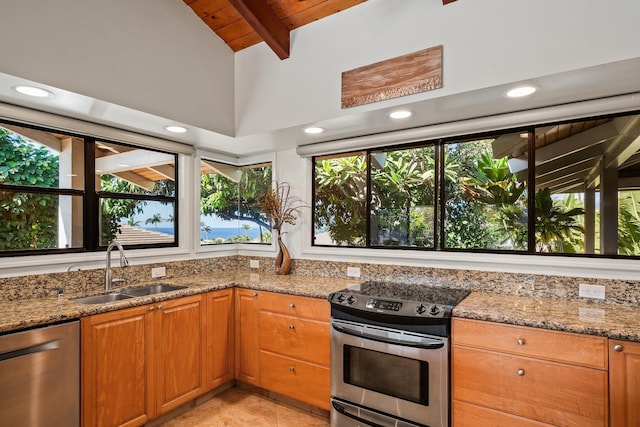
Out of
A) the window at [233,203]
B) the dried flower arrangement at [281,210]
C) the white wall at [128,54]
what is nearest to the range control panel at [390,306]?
the dried flower arrangement at [281,210]

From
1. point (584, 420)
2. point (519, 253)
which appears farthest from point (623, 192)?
point (584, 420)

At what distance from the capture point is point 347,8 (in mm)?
2398

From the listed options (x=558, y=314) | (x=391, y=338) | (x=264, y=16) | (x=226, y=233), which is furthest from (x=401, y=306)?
(x=226, y=233)

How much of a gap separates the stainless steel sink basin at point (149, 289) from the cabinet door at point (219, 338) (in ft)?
0.99

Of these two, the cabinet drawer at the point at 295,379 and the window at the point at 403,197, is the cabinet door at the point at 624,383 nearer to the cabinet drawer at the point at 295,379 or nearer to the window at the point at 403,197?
the window at the point at 403,197

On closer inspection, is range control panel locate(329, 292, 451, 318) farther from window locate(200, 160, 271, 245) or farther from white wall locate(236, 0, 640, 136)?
window locate(200, 160, 271, 245)

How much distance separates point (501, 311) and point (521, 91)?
1.24 m

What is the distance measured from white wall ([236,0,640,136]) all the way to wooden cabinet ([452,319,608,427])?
1.34m

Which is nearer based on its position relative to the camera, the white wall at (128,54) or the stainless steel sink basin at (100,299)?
the white wall at (128,54)

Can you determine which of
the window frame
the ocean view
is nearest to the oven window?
the window frame

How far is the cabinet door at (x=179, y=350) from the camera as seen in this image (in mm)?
2410

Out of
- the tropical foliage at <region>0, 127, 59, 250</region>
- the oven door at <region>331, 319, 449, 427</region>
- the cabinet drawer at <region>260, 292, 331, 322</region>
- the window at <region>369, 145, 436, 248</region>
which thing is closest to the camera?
the oven door at <region>331, 319, 449, 427</region>

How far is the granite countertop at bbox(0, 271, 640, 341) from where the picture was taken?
68.2 inches

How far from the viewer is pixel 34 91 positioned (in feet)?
6.49
